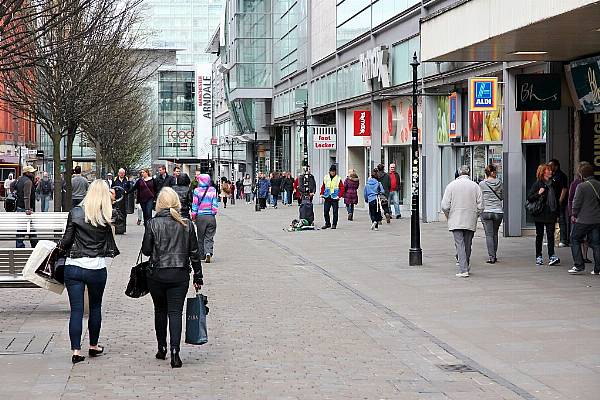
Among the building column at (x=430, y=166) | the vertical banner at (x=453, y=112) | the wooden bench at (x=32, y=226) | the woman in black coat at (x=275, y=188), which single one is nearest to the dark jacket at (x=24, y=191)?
the wooden bench at (x=32, y=226)

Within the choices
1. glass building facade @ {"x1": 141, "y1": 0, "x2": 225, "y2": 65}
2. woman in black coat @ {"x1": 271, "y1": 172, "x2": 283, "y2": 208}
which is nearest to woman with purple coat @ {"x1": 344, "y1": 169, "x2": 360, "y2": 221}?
woman in black coat @ {"x1": 271, "y1": 172, "x2": 283, "y2": 208}

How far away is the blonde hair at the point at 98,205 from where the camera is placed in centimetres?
926

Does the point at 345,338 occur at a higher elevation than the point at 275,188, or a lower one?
lower

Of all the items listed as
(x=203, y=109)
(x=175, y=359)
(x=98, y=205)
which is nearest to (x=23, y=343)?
(x=98, y=205)

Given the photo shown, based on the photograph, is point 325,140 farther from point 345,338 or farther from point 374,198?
point 345,338

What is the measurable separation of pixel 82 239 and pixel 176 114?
132440 millimetres

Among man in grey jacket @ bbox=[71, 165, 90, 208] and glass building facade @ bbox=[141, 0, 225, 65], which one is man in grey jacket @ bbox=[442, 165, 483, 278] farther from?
glass building facade @ bbox=[141, 0, 225, 65]

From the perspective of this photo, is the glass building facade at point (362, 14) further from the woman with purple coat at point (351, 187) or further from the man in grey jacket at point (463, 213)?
the man in grey jacket at point (463, 213)

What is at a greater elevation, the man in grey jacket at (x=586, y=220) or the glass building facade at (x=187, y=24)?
the glass building facade at (x=187, y=24)

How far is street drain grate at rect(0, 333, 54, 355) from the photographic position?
972cm

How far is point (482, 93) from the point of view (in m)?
24.1

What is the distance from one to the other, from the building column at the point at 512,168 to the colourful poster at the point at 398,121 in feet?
26.9

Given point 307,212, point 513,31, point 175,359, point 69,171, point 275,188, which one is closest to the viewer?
point 175,359

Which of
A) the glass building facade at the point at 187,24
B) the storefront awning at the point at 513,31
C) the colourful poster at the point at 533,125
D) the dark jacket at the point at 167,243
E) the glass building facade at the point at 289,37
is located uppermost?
the glass building facade at the point at 187,24
